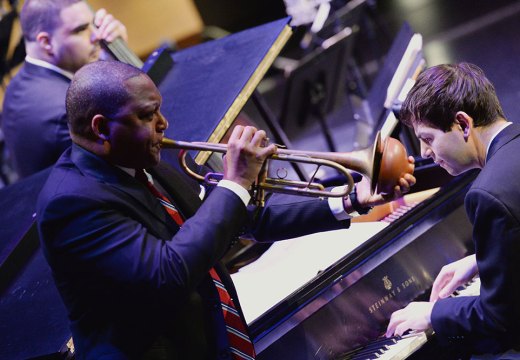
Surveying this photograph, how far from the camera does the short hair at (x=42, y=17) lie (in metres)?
4.24

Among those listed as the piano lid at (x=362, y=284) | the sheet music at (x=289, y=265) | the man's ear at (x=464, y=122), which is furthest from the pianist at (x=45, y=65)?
→ the man's ear at (x=464, y=122)

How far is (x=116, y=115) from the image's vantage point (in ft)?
7.97

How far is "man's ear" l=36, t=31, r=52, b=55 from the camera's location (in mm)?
4223

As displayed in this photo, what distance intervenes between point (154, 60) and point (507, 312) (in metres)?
2.54

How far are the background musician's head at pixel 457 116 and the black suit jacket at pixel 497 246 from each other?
74 millimetres

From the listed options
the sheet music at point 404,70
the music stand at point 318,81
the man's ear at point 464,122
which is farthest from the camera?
the music stand at point 318,81

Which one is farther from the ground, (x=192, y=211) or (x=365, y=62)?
(x=192, y=211)

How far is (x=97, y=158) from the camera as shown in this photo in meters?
2.48

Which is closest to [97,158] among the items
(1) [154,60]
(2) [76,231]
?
(2) [76,231]

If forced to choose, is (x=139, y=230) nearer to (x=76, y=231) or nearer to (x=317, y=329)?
(x=76, y=231)

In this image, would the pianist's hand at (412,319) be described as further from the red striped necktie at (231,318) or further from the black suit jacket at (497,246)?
the red striped necktie at (231,318)

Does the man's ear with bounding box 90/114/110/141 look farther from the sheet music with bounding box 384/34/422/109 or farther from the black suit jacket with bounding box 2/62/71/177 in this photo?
the sheet music with bounding box 384/34/422/109

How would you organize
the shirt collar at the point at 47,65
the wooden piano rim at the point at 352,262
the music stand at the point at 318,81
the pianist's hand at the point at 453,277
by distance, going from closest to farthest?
the wooden piano rim at the point at 352,262, the pianist's hand at the point at 453,277, the shirt collar at the point at 47,65, the music stand at the point at 318,81

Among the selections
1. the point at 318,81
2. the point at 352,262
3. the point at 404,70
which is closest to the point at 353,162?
the point at 352,262
